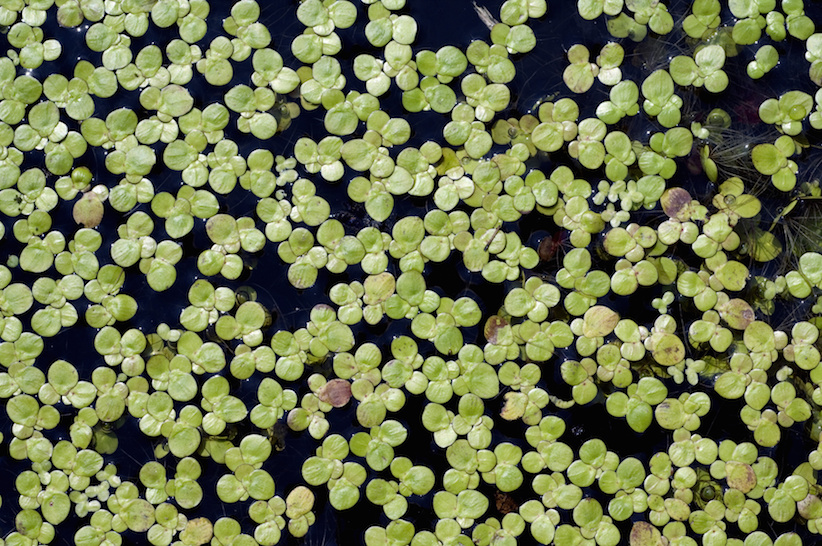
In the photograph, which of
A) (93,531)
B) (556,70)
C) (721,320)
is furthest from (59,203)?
(721,320)

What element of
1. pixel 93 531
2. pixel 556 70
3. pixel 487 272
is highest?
pixel 556 70

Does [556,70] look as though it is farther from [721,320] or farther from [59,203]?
[59,203]

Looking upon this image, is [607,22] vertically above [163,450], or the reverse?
[607,22]

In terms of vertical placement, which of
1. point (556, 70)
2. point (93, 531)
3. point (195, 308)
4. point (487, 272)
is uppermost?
point (556, 70)

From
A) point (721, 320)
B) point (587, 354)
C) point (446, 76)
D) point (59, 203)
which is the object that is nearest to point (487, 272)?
point (587, 354)

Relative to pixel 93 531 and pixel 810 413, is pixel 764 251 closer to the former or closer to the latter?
pixel 810 413

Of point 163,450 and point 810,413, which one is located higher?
point 163,450
